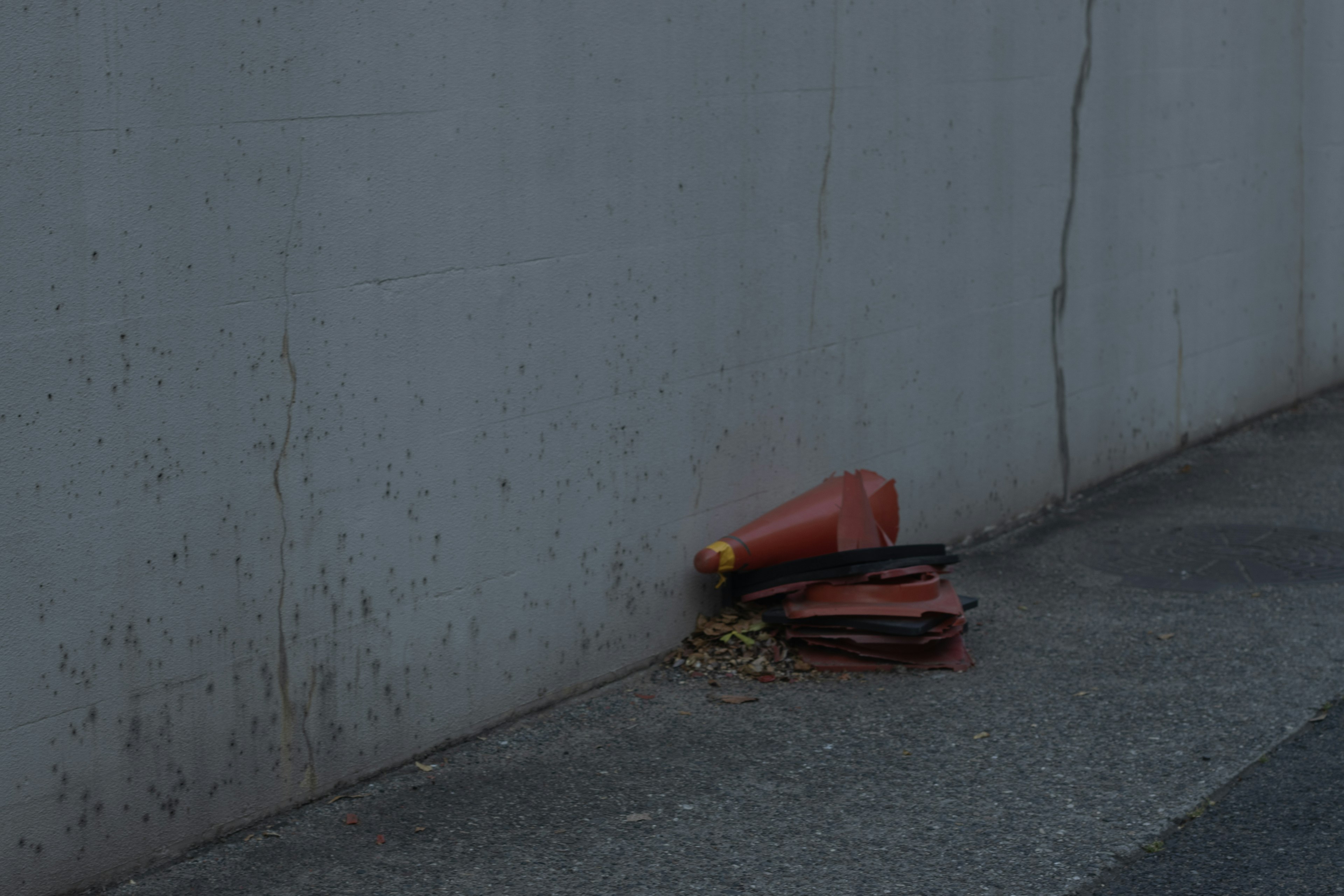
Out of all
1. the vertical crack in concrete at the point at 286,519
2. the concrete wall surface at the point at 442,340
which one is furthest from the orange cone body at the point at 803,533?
the vertical crack in concrete at the point at 286,519

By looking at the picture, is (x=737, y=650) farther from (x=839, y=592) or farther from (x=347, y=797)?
(x=347, y=797)

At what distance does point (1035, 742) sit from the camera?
15.8ft

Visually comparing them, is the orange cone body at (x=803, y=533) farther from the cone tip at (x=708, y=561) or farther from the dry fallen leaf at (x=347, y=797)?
the dry fallen leaf at (x=347, y=797)

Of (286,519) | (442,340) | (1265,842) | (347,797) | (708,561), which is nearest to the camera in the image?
(1265,842)

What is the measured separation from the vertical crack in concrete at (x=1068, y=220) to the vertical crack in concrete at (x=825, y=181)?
6.76 ft

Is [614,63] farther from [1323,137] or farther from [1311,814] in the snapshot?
[1323,137]

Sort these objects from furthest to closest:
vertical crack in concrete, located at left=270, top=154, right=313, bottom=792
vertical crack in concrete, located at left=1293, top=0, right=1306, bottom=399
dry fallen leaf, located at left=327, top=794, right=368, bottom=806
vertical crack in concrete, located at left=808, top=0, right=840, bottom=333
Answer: vertical crack in concrete, located at left=1293, top=0, right=1306, bottom=399 < vertical crack in concrete, located at left=808, top=0, right=840, bottom=333 < dry fallen leaf, located at left=327, top=794, right=368, bottom=806 < vertical crack in concrete, located at left=270, top=154, right=313, bottom=792

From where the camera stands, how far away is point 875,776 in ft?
15.1

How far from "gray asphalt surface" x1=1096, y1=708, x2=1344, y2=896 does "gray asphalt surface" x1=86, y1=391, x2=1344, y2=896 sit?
0.19ft

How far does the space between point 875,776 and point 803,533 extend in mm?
1366

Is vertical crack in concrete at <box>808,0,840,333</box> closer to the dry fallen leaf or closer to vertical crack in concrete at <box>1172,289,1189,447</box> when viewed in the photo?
the dry fallen leaf

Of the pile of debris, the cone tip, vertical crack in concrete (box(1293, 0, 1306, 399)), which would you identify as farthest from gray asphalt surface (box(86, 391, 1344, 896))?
vertical crack in concrete (box(1293, 0, 1306, 399))

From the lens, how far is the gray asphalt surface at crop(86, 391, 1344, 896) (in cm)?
396

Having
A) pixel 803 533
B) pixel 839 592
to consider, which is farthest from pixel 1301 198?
pixel 839 592
